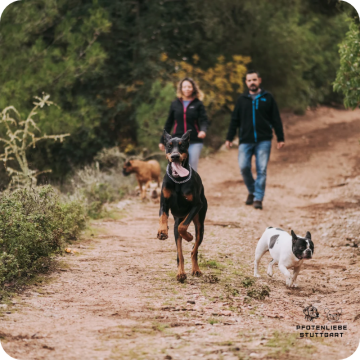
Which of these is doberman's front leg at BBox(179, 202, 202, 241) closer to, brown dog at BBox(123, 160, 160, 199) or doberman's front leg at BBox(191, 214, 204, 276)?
doberman's front leg at BBox(191, 214, 204, 276)

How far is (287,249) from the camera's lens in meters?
5.39

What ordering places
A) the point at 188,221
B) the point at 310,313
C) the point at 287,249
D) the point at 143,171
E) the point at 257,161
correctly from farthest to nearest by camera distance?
the point at 143,171, the point at 257,161, the point at 287,249, the point at 188,221, the point at 310,313

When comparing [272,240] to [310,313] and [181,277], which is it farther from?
[310,313]

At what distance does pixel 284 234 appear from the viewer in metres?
5.66

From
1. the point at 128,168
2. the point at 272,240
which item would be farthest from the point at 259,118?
the point at 272,240

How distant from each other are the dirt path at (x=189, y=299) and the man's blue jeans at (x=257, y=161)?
46cm

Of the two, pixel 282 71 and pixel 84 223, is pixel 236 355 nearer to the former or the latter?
pixel 84 223

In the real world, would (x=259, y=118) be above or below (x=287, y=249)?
above

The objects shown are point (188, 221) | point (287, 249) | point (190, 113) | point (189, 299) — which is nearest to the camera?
point (189, 299)

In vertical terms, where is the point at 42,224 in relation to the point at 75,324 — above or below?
above

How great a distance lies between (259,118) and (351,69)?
212cm

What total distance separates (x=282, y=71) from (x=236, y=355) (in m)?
19.5

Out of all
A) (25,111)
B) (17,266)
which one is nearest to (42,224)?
(17,266)

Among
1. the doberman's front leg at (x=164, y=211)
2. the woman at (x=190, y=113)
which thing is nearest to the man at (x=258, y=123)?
the woman at (x=190, y=113)
